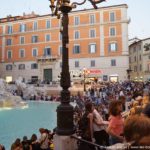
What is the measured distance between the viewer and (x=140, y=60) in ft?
211

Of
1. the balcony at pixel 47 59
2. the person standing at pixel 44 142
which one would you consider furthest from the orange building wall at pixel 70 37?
the person standing at pixel 44 142

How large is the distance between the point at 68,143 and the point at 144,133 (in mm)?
3521

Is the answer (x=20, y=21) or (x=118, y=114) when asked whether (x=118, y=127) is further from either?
(x=20, y=21)

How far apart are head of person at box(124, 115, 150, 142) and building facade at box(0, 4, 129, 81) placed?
44.0 m

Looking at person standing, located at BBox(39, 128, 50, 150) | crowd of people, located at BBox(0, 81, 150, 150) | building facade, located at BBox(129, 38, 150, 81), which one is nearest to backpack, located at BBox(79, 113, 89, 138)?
crowd of people, located at BBox(0, 81, 150, 150)

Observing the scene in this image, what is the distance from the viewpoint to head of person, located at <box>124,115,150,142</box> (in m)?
2.11

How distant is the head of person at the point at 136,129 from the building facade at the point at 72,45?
44038 millimetres

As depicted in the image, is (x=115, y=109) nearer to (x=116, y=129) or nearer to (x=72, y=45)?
(x=116, y=129)

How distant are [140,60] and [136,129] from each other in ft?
209

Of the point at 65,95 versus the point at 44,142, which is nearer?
the point at 65,95

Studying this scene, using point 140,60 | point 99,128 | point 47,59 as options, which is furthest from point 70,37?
point 99,128

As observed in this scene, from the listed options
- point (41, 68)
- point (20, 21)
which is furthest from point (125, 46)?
point (20, 21)

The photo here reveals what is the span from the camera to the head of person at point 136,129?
2.11 metres

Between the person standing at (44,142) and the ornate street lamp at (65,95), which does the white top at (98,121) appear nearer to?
the ornate street lamp at (65,95)
